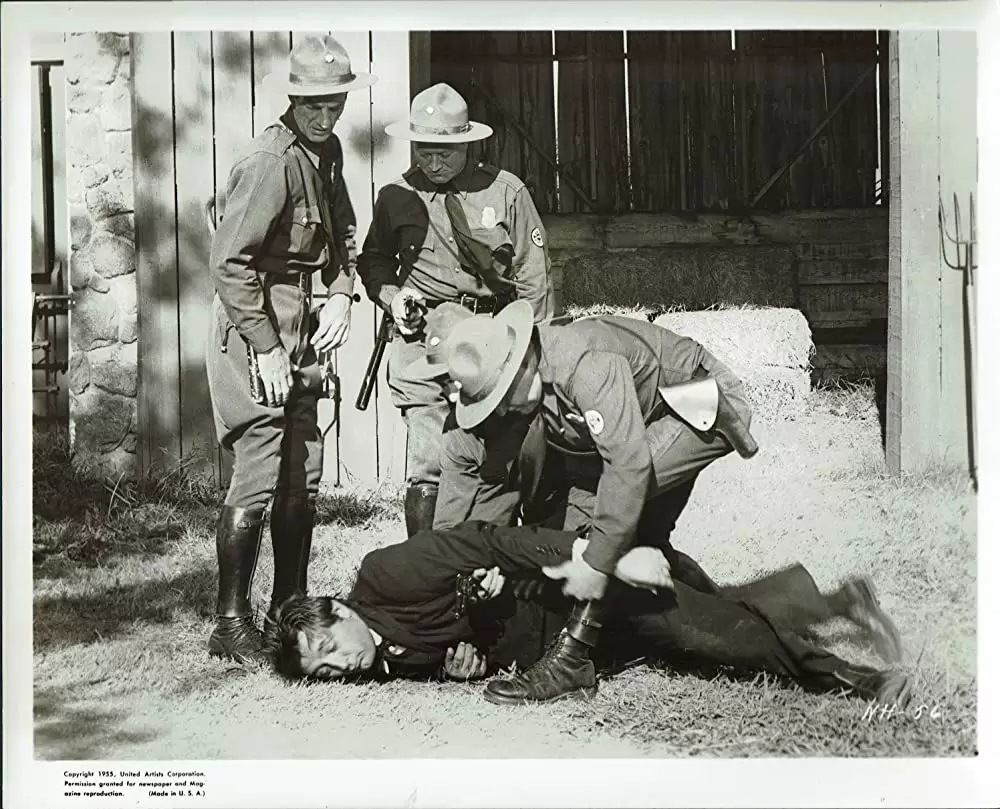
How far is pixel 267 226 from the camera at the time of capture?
5121 millimetres

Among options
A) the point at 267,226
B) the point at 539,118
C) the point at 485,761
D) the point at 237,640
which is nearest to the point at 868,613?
the point at 485,761

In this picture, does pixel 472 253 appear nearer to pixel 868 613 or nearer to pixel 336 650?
pixel 336 650

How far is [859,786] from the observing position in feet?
16.8

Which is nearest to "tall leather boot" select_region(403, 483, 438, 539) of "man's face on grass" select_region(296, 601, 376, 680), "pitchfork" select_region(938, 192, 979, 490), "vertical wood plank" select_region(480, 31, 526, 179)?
"man's face on grass" select_region(296, 601, 376, 680)

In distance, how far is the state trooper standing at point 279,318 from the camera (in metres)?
5.15

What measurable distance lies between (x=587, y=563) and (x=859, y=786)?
4.90ft

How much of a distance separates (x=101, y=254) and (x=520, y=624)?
2.49m

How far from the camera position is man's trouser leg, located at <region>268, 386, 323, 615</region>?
17.3 feet

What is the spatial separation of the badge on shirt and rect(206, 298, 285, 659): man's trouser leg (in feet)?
4.35

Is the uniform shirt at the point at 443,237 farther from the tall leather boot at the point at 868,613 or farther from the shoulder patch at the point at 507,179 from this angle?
the tall leather boot at the point at 868,613

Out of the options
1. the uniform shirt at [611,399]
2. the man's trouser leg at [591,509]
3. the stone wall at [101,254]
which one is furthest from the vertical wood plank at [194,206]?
the man's trouser leg at [591,509]

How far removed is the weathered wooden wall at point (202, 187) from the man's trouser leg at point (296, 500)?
0.37 feet
